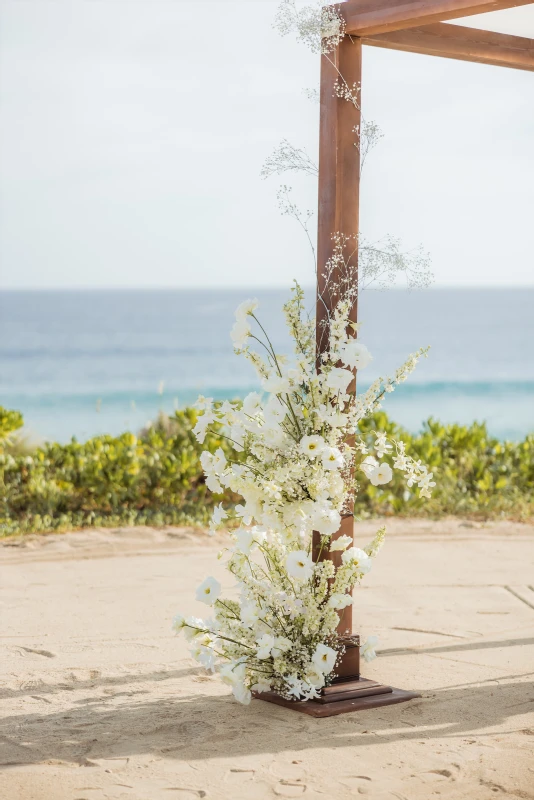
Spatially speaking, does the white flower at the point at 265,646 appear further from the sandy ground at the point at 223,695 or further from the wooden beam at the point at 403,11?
the wooden beam at the point at 403,11

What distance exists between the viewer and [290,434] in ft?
12.8

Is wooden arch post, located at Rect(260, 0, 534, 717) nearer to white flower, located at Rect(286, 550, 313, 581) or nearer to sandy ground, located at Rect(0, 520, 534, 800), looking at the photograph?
sandy ground, located at Rect(0, 520, 534, 800)

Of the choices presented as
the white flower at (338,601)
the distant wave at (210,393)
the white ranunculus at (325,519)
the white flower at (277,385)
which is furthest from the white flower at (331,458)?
the distant wave at (210,393)

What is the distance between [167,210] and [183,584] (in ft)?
143

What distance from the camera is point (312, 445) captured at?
3.71 meters

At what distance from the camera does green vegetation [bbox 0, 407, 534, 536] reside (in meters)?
7.54

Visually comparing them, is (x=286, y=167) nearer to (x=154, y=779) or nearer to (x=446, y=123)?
(x=154, y=779)

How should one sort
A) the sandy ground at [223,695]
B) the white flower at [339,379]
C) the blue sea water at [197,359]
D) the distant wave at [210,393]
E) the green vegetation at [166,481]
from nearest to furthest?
the sandy ground at [223,695] → the white flower at [339,379] → the green vegetation at [166,481] → the blue sea water at [197,359] → the distant wave at [210,393]

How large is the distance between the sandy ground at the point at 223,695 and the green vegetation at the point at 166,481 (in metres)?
0.82

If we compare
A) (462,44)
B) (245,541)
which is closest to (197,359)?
(462,44)

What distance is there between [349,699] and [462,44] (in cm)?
282

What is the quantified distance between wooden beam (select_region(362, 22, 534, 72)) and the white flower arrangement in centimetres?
108

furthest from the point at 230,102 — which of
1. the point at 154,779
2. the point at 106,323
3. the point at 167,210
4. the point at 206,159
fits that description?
the point at 154,779

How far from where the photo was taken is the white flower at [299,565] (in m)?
3.65
